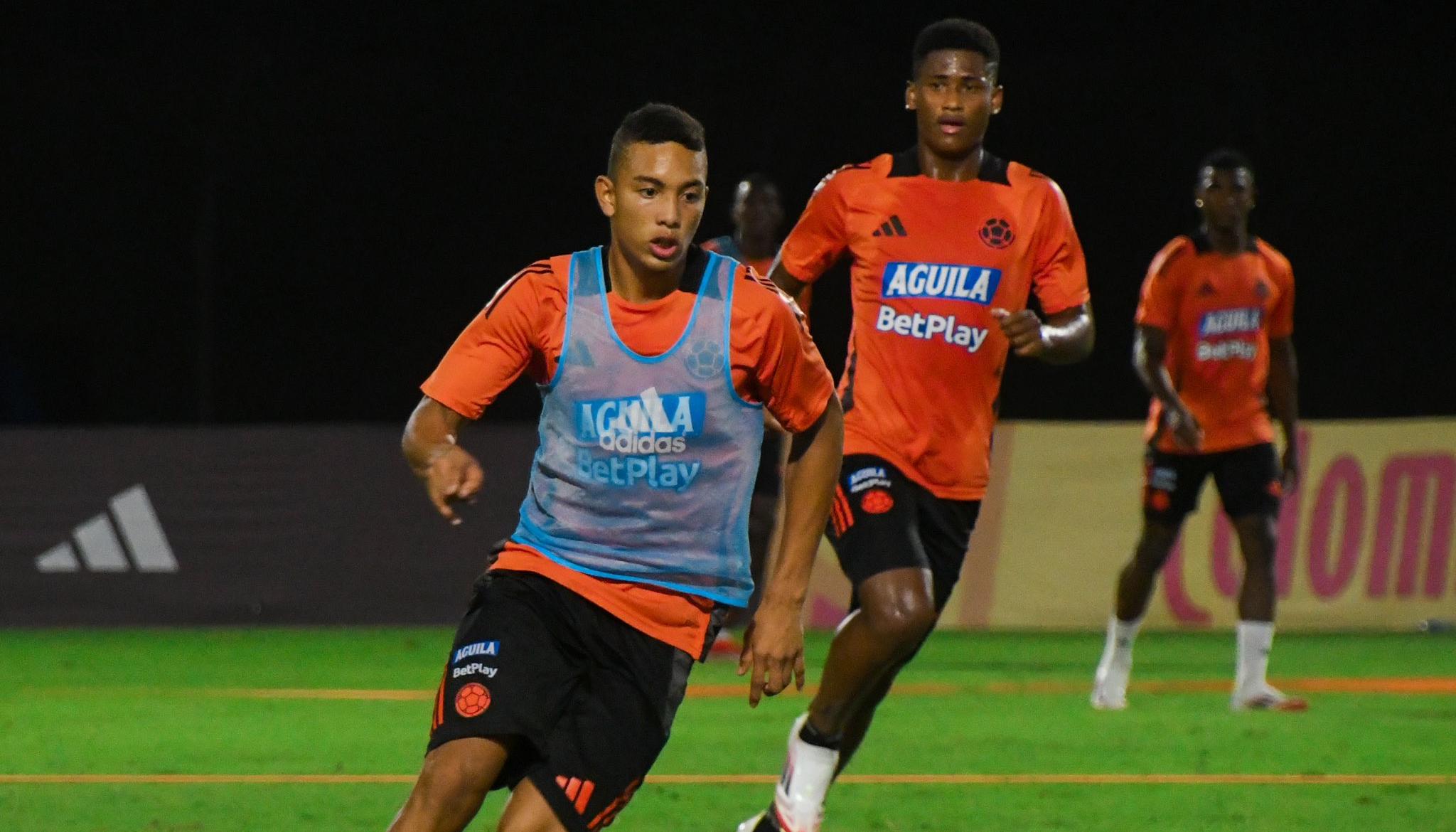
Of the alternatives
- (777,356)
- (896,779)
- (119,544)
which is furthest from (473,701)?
(119,544)

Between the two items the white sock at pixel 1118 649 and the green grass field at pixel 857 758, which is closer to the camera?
the green grass field at pixel 857 758

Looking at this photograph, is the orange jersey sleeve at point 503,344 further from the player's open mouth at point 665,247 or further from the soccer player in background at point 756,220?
the soccer player in background at point 756,220

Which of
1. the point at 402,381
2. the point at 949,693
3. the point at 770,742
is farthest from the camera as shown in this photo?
the point at 402,381

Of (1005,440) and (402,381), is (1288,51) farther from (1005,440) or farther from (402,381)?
(402,381)

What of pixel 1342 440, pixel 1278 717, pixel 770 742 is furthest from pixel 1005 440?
pixel 770 742

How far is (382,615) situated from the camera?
14.3m

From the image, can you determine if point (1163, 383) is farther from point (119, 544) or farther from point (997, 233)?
point (119, 544)

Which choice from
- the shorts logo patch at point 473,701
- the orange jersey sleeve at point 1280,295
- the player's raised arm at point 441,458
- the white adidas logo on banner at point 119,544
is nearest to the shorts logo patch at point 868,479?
the player's raised arm at point 441,458

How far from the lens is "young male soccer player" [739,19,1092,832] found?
627cm

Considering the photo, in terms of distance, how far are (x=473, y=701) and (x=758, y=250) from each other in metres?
6.78

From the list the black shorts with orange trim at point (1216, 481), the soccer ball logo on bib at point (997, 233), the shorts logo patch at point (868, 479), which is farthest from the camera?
the black shorts with orange trim at point (1216, 481)

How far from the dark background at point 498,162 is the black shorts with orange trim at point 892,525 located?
11.9 m

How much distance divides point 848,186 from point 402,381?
484 inches

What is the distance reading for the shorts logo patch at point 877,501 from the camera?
6324mm
